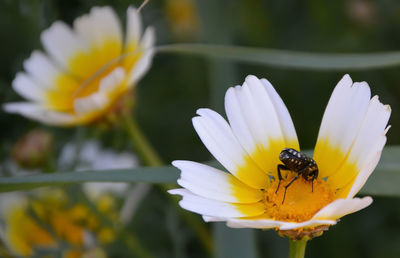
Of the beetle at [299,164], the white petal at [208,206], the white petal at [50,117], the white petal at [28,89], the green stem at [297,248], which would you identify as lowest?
the green stem at [297,248]

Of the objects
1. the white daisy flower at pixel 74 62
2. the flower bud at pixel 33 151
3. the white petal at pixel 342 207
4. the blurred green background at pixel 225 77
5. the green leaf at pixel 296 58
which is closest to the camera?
the white petal at pixel 342 207

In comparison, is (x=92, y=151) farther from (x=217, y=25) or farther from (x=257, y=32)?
(x=257, y=32)

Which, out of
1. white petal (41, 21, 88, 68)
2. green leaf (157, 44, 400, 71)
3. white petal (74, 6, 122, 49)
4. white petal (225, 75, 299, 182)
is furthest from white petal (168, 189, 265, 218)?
white petal (41, 21, 88, 68)

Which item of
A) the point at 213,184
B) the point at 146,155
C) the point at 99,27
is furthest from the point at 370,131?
the point at 99,27

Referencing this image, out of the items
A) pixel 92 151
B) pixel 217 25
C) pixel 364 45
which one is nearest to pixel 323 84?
pixel 364 45

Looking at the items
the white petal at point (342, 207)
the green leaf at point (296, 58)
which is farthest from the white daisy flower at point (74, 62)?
the white petal at point (342, 207)

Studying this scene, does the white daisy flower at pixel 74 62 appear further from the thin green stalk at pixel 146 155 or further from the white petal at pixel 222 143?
the white petal at pixel 222 143

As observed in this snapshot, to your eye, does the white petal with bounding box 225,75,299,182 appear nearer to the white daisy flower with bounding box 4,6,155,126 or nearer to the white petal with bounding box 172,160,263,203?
the white petal with bounding box 172,160,263,203
